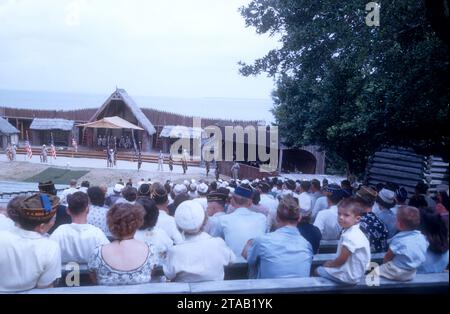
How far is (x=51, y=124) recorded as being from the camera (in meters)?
11.4

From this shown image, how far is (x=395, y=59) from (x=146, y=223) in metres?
3.29

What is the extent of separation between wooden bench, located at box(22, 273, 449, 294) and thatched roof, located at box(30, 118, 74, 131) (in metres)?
9.28

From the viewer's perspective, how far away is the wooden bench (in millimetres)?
2217

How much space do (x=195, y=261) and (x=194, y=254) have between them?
0.04 metres

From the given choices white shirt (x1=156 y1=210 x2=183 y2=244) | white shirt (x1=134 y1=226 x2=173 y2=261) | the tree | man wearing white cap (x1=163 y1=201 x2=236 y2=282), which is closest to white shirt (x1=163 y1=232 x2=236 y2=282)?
man wearing white cap (x1=163 y1=201 x2=236 y2=282)

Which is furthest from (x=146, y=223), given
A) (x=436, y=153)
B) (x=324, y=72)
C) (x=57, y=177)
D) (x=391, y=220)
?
(x=57, y=177)

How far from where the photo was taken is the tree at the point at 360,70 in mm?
4105

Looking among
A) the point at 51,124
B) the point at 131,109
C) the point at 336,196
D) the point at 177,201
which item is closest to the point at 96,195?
the point at 177,201

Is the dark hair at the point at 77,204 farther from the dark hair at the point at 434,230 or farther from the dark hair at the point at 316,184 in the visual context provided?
the dark hair at the point at 316,184

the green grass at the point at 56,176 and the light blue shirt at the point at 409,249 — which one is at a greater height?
the light blue shirt at the point at 409,249

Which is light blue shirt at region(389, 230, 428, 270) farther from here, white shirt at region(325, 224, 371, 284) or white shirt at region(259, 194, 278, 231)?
white shirt at region(259, 194, 278, 231)

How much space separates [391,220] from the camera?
3699 millimetres

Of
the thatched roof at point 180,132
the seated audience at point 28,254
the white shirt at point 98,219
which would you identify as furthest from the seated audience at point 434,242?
the thatched roof at point 180,132
